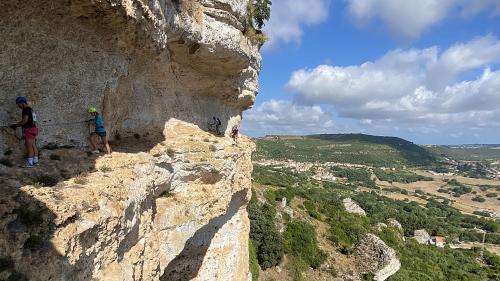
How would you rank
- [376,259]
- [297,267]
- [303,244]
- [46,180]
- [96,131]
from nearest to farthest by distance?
[46,180] < [96,131] < [297,267] < [376,259] < [303,244]

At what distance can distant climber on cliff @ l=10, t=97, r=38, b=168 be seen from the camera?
9.45 meters

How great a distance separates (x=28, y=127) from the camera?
9531 mm

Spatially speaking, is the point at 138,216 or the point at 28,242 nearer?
the point at 28,242

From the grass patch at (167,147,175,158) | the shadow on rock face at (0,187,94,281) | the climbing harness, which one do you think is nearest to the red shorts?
the climbing harness

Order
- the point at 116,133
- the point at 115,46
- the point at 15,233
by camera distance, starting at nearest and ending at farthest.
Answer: the point at 15,233, the point at 115,46, the point at 116,133

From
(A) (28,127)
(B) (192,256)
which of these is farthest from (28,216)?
(B) (192,256)

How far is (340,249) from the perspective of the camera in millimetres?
47250

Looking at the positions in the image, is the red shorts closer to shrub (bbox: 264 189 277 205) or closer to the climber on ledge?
the climber on ledge

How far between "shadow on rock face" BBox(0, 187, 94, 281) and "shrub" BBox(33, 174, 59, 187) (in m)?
0.74

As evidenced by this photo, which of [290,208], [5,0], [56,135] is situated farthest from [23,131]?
[290,208]

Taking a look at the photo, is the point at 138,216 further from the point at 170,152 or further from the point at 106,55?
the point at 106,55

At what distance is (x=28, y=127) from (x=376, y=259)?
134 feet

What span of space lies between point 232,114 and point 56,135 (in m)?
14.1

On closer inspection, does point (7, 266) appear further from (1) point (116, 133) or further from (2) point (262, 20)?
(2) point (262, 20)
